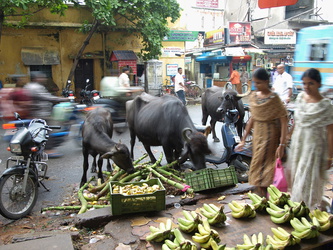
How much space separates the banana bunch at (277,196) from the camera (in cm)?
414

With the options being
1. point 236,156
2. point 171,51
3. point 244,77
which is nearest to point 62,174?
point 236,156

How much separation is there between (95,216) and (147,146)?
2677mm

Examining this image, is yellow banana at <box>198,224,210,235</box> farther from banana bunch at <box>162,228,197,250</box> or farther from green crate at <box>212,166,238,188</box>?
green crate at <box>212,166,238,188</box>

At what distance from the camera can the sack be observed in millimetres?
4039

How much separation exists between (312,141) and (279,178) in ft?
2.34

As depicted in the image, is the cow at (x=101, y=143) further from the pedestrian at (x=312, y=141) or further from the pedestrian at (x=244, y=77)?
the pedestrian at (x=244, y=77)

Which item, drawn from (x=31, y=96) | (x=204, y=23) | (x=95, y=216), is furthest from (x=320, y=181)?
(x=204, y=23)

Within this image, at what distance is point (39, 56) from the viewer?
52.4ft

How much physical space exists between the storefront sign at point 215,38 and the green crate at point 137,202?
17.6m

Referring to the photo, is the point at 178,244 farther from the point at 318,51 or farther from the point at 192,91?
the point at 192,91

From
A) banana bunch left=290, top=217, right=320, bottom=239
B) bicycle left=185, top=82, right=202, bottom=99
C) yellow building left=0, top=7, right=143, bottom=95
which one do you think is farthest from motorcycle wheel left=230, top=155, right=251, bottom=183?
bicycle left=185, top=82, right=202, bottom=99

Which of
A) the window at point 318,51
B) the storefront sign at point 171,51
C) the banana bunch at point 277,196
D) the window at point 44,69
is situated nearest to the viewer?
the banana bunch at point 277,196

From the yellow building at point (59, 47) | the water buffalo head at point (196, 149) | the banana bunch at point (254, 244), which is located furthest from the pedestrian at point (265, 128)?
the yellow building at point (59, 47)

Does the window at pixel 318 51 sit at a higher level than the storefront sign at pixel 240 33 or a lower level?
lower
